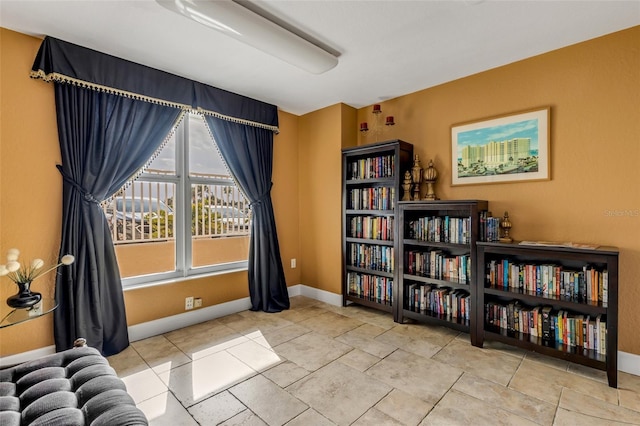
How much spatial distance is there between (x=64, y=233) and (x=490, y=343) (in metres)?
3.57

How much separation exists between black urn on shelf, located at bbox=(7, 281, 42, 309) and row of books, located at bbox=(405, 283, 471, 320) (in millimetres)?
2963

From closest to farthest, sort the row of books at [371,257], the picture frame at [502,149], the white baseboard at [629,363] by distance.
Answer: the white baseboard at [629,363] < the picture frame at [502,149] < the row of books at [371,257]

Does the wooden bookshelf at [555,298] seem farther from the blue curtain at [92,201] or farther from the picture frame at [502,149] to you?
the blue curtain at [92,201]

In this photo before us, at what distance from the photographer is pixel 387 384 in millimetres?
2049

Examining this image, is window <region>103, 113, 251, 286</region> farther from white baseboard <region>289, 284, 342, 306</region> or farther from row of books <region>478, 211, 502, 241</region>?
row of books <region>478, 211, 502, 241</region>

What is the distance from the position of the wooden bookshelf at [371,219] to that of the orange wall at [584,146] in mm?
766

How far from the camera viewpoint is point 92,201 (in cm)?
245

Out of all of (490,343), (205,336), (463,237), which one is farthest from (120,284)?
(490,343)

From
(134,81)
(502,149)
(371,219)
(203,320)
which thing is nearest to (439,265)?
(371,219)

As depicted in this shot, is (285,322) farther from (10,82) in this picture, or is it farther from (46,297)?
(10,82)

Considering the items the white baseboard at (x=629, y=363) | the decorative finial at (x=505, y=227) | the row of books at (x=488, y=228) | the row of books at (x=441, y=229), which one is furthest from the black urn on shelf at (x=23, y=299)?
the white baseboard at (x=629, y=363)

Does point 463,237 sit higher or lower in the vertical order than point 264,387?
higher

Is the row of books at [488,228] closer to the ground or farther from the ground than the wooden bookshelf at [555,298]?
farther from the ground

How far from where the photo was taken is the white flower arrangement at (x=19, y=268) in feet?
5.64
